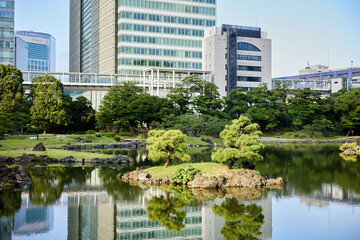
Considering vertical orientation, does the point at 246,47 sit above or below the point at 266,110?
above

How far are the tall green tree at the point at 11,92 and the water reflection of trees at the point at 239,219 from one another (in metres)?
54.7

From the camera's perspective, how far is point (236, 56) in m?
98.8

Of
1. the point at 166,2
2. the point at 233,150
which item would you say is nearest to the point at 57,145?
the point at 233,150

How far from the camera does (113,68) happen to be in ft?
363

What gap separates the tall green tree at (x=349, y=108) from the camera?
3410 inches

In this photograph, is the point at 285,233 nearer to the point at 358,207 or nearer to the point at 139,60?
the point at 358,207

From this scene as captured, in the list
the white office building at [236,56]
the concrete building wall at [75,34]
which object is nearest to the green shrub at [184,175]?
the white office building at [236,56]

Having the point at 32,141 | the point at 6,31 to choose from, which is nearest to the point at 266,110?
the point at 32,141

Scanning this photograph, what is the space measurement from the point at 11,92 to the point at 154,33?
4285 cm

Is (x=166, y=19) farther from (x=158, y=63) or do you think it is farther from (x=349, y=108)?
(x=349, y=108)

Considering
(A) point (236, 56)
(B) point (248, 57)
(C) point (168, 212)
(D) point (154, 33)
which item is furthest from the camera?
(D) point (154, 33)

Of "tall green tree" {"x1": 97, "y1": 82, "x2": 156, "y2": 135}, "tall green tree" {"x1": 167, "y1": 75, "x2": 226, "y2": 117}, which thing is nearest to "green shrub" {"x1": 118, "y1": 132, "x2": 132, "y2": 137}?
"tall green tree" {"x1": 97, "y1": 82, "x2": 156, "y2": 135}

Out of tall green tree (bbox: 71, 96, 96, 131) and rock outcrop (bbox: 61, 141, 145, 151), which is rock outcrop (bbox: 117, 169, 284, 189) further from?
tall green tree (bbox: 71, 96, 96, 131)

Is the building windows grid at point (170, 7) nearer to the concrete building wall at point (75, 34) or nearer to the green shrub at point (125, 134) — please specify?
the green shrub at point (125, 134)
